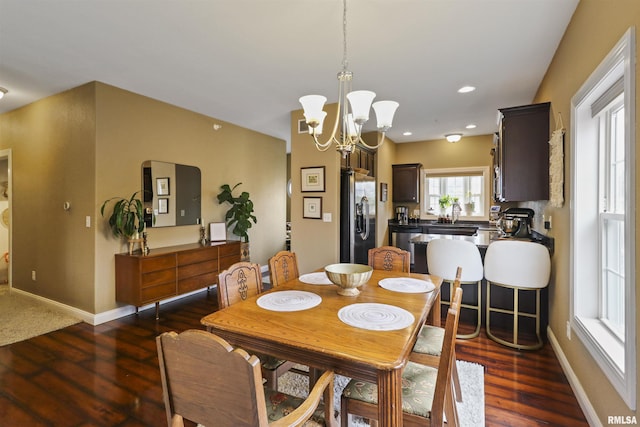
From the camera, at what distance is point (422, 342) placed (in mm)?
1906

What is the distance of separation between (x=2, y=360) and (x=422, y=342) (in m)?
3.43

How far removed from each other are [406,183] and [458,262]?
3.64 m

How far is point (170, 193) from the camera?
13.6ft

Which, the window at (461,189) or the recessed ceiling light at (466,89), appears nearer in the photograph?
the recessed ceiling light at (466,89)

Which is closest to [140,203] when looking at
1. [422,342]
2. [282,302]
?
[282,302]

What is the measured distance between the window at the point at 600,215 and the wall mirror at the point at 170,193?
4.29 metres

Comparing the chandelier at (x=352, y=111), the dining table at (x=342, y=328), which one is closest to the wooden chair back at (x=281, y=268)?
the dining table at (x=342, y=328)

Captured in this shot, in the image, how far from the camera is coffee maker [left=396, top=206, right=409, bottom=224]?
21.7 ft

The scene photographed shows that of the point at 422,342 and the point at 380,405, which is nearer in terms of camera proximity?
the point at 380,405

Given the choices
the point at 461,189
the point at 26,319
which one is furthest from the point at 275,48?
the point at 461,189

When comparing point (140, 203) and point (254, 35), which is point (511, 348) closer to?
point (254, 35)

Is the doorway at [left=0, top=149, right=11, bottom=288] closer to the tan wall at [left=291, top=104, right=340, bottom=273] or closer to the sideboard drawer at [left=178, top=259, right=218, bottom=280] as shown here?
the sideboard drawer at [left=178, top=259, right=218, bottom=280]

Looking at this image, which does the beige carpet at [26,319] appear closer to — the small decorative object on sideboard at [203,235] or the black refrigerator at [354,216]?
the small decorative object on sideboard at [203,235]

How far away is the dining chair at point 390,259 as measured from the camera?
2783 mm
